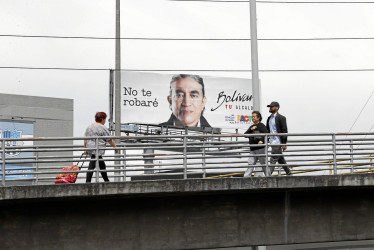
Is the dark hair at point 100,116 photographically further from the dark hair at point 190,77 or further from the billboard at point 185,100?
the dark hair at point 190,77

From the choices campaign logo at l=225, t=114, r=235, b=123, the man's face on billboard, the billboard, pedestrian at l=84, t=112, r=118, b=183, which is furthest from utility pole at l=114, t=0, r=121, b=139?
campaign logo at l=225, t=114, r=235, b=123

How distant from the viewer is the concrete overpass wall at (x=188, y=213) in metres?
14.9

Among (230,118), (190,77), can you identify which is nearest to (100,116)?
(190,77)

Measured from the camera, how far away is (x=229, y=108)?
145ft

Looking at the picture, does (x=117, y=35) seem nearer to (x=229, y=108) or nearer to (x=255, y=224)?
(x=255, y=224)

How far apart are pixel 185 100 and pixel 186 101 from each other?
0.29ft

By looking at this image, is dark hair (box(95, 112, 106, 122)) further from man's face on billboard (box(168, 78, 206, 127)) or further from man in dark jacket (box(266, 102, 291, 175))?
man's face on billboard (box(168, 78, 206, 127))

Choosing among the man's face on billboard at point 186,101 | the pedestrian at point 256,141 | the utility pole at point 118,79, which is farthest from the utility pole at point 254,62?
the man's face on billboard at point 186,101

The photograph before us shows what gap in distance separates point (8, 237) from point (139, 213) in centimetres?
275

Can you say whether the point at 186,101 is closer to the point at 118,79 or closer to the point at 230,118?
the point at 230,118

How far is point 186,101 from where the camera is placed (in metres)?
42.6

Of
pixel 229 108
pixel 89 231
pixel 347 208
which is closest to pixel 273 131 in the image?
pixel 347 208

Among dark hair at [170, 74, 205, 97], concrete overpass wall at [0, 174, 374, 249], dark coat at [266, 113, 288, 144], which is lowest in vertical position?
concrete overpass wall at [0, 174, 374, 249]

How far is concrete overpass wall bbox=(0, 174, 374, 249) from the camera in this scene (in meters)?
14.9
